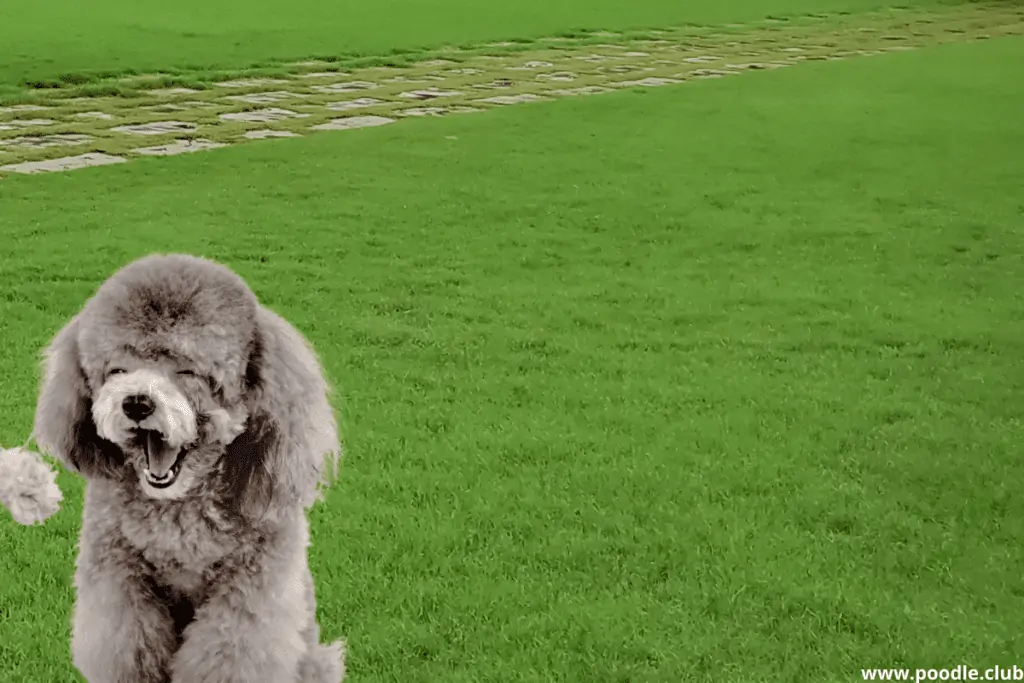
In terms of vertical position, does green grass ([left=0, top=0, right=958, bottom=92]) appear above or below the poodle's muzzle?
above

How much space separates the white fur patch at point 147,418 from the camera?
7.06ft

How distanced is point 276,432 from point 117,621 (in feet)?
1.80

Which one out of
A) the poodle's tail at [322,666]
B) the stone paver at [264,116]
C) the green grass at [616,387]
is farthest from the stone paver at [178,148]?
the poodle's tail at [322,666]

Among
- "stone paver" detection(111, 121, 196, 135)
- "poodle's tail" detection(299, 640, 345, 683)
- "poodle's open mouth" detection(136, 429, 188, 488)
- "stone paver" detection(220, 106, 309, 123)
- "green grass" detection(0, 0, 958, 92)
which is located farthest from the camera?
"green grass" detection(0, 0, 958, 92)

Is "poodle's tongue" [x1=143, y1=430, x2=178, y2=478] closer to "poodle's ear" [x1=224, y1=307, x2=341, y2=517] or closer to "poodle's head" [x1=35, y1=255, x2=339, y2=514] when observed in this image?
"poodle's head" [x1=35, y1=255, x2=339, y2=514]

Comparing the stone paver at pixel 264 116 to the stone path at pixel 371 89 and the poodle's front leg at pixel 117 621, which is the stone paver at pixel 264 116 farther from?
the poodle's front leg at pixel 117 621

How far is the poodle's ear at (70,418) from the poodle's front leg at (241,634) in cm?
37

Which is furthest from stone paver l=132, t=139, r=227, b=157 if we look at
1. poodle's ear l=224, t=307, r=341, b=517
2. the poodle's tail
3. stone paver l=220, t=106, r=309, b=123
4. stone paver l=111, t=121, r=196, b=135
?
poodle's ear l=224, t=307, r=341, b=517

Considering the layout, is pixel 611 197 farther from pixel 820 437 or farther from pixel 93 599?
pixel 93 599

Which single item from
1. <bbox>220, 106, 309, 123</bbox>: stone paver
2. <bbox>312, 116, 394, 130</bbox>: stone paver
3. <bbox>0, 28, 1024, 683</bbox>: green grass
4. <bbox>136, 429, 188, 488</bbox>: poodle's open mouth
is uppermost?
<bbox>136, 429, 188, 488</bbox>: poodle's open mouth

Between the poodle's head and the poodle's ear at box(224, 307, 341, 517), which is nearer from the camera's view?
the poodle's head

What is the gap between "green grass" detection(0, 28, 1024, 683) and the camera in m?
3.34

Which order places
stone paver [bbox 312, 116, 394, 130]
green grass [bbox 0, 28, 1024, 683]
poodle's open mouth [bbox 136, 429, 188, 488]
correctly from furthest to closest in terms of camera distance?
stone paver [bbox 312, 116, 394, 130]
green grass [bbox 0, 28, 1024, 683]
poodle's open mouth [bbox 136, 429, 188, 488]

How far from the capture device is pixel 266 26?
19562mm
